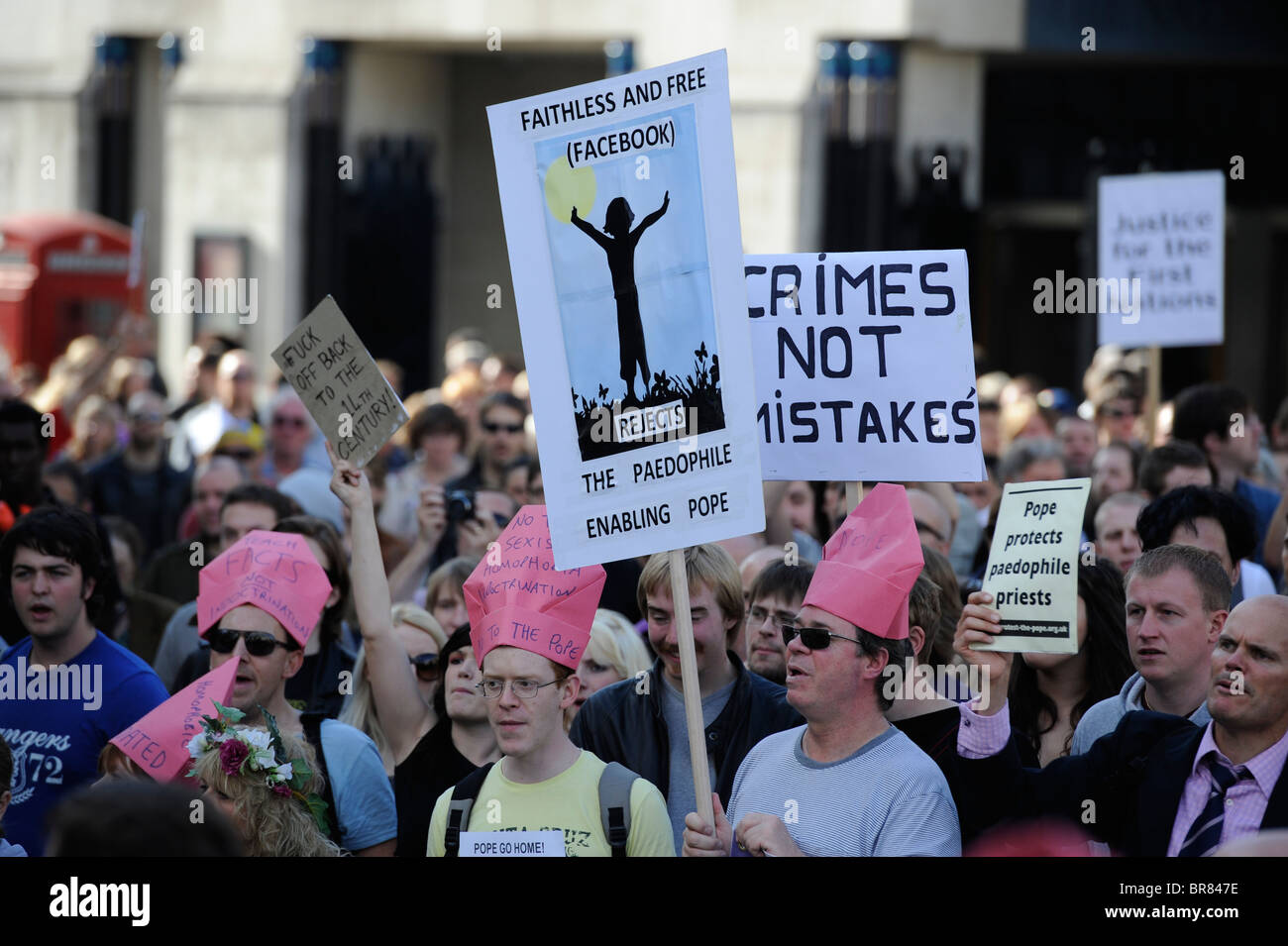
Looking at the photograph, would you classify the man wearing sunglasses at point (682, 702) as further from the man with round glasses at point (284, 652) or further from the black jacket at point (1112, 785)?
the black jacket at point (1112, 785)

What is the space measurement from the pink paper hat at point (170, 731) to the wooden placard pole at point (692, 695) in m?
1.18

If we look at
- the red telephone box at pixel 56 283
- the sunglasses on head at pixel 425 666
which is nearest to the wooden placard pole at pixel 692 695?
the sunglasses on head at pixel 425 666

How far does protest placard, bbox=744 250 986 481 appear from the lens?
4.82m

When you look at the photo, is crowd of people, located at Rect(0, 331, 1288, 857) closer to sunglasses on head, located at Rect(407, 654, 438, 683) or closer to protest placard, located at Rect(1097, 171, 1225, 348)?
sunglasses on head, located at Rect(407, 654, 438, 683)

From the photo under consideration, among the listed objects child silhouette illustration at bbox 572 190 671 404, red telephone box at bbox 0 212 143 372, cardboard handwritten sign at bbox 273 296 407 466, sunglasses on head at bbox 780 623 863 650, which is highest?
red telephone box at bbox 0 212 143 372

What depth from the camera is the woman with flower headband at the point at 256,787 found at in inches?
161

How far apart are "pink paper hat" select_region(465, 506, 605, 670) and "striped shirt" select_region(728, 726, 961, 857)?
605 mm

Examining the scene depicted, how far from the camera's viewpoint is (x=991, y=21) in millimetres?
16703

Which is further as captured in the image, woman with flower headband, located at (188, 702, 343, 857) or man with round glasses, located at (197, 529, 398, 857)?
man with round glasses, located at (197, 529, 398, 857)

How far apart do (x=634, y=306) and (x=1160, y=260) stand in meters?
5.93

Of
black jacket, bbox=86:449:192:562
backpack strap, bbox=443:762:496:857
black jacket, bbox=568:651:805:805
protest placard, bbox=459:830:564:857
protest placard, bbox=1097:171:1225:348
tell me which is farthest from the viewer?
black jacket, bbox=86:449:192:562

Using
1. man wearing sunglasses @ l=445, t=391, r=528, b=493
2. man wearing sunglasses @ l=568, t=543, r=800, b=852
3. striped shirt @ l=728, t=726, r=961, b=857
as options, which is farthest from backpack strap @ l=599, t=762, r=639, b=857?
man wearing sunglasses @ l=445, t=391, r=528, b=493

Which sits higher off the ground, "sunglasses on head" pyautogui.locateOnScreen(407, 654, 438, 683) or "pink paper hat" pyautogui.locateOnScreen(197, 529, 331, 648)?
"pink paper hat" pyautogui.locateOnScreen(197, 529, 331, 648)
